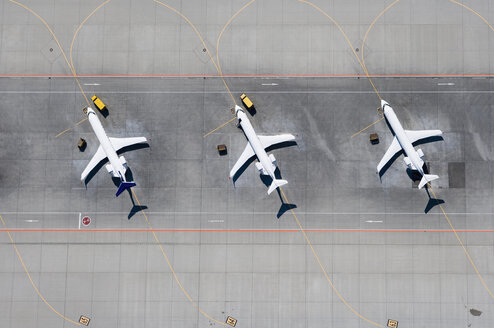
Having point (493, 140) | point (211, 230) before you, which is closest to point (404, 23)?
point (493, 140)

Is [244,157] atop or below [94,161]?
atop

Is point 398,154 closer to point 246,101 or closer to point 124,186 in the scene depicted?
point 246,101

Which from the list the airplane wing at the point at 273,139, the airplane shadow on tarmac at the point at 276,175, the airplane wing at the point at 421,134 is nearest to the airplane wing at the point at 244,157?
the airplane shadow on tarmac at the point at 276,175

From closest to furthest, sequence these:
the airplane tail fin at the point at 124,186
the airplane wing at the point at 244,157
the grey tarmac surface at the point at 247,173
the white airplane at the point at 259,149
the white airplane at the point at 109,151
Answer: the airplane tail fin at the point at 124,186 < the white airplane at the point at 259,149 < the white airplane at the point at 109,151 < the grey tarmac surface at the point at 247,173 < the airplane wing at the point at 244,157

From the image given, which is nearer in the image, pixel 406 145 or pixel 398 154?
pixel 406 145

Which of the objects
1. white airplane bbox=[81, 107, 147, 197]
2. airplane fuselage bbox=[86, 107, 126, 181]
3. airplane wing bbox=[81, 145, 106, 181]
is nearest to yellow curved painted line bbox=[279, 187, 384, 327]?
white airplane bbox=[81, 107, 147, 197]

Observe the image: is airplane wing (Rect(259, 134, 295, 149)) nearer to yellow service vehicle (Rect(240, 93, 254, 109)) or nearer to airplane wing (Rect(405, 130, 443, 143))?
yellow service vehicle (Rect(240, 93, 254, 109))

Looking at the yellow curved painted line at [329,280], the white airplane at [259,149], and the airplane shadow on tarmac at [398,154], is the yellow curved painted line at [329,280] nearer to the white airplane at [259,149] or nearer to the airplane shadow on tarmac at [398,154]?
the white airplane at [259,149]

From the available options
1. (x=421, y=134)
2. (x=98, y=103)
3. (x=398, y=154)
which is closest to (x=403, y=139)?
(x=398, y=154)
